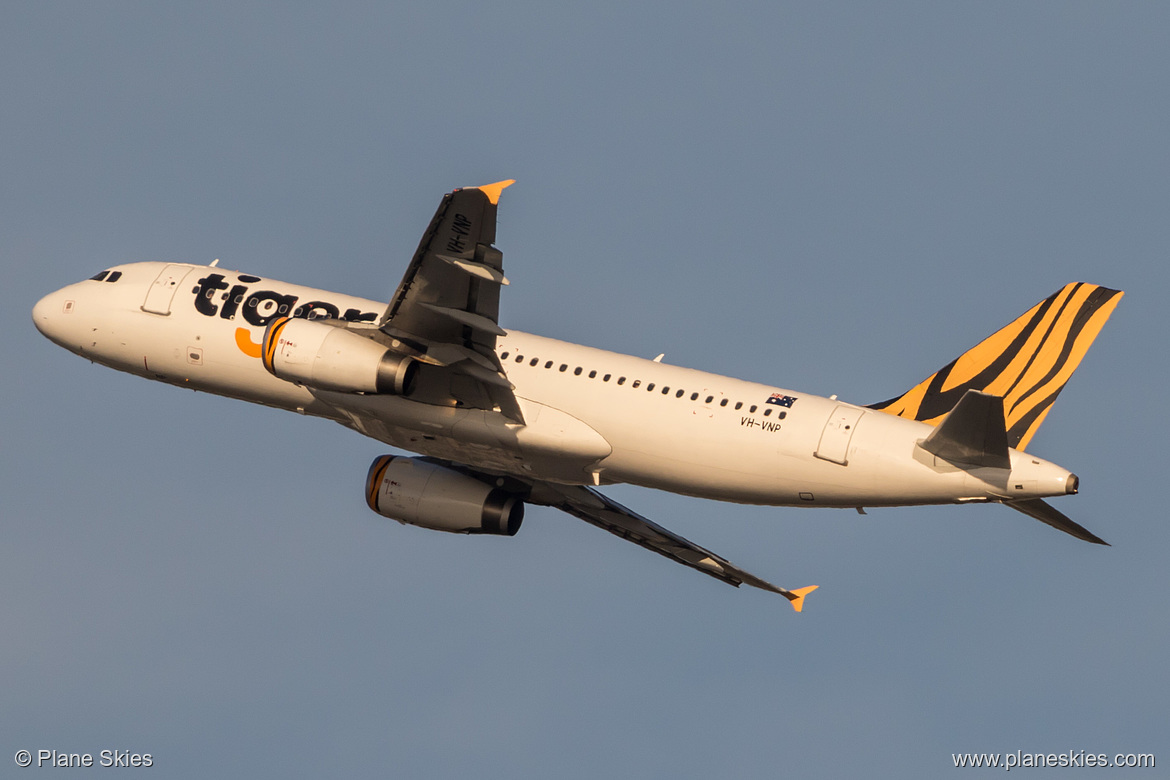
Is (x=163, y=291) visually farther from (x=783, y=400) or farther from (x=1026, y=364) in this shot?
(x=1026, y=364)

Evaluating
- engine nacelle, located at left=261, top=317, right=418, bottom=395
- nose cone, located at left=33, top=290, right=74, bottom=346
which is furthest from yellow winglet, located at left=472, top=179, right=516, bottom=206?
nose cone, located at left=33, top=290, right=74, bottom=346

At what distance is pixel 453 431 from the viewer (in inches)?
1423

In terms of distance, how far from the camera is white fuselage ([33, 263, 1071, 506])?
3391 cm

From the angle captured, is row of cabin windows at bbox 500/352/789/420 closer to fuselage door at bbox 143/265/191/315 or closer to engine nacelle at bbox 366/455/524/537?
engine nacelle at bbox 366/455/524/537

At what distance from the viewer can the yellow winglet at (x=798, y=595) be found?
40000 mm

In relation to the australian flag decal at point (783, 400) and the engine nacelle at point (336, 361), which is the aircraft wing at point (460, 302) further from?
the australian flag decal at point (783, 400)

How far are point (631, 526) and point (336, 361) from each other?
1094 centimetres

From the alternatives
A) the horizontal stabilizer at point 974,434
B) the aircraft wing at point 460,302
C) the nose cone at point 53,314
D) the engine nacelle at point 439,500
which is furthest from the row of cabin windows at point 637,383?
the nose cone at point 53,314

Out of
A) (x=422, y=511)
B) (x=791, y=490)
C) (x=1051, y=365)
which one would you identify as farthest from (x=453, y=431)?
(x=1051, y=365)

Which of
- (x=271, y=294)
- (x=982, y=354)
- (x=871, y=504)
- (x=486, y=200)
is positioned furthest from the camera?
(x=271, y=294)

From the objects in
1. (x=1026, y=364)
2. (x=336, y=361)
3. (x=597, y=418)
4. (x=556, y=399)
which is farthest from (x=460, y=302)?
(x=1026, y=364)

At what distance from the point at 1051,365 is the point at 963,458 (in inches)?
169

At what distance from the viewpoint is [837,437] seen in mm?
34312

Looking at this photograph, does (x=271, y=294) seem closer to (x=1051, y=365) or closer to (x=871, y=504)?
(x=871, y=504)
